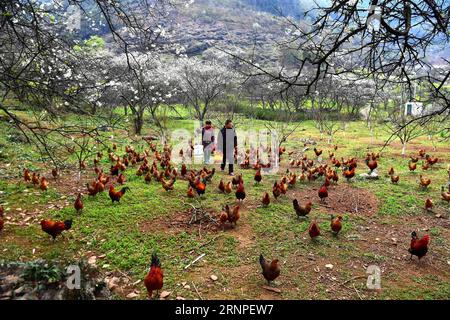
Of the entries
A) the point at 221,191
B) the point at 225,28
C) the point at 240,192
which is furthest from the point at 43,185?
the point at 225,28

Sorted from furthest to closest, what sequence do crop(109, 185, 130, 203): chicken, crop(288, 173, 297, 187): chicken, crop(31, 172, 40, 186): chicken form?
crop(288, 173, 297, 187): chicken, crop(31, 172, 40, 186): chicken, crop(109, 185, 130, 203): chicken

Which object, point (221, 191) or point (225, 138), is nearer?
point (221, 191)

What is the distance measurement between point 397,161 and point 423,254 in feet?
34.8

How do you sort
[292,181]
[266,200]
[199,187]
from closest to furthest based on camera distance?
1. [266,200]
2. [199,187]
3. [292,181]

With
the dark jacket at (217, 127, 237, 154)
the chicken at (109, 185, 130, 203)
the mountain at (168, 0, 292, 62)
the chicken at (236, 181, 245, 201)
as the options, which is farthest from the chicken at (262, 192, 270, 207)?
the mountain at (168, 0, 292, 62)

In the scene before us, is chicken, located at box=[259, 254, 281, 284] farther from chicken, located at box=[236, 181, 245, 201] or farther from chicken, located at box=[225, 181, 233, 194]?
chicken, located at box=[225, 181, 233, 194]

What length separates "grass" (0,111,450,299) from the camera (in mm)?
4586

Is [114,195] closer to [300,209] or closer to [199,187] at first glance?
[199,187]

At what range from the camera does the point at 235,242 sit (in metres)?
5.80

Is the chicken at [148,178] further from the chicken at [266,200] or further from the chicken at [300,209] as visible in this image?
the chicken at [300,209]

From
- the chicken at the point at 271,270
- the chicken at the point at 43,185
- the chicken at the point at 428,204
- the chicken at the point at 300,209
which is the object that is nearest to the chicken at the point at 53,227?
the chicken at the point at 43,185

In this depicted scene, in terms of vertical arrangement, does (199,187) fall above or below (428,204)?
above
